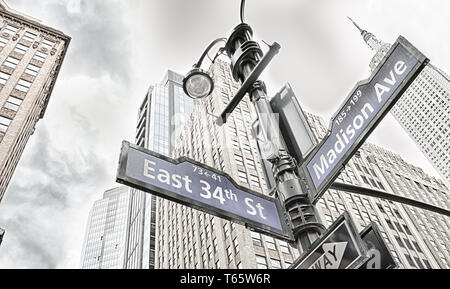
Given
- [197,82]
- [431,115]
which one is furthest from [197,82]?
[431,115]

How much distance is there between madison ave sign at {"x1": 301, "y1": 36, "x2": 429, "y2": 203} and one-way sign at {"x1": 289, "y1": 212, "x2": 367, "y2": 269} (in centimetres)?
85

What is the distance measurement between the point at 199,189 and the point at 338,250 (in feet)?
5.31

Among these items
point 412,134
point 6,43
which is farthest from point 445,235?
point 412,134

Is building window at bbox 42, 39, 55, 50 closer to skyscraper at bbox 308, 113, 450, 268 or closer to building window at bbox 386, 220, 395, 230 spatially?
skyscraper at bbox 308, 113, 450, 268

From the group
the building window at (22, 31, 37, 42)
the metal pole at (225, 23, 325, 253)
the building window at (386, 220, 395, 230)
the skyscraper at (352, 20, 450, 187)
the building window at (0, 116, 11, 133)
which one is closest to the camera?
the metal pole at (225, 23, 325, 253)

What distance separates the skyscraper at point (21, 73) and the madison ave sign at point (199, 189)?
34006 mm

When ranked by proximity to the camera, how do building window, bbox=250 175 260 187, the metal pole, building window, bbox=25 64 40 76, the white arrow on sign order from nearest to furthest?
the white arrow on sign, the metal pole, building window, bbox=25 64 40 76, building window, bbox=250 175 260 187

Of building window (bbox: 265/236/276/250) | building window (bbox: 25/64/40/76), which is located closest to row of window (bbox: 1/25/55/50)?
building window (bbox: 25/64/40/76)

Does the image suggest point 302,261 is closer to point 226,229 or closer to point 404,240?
point 226,229

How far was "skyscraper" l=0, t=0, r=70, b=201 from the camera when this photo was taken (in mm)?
36344

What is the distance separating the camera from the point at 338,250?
11.3 feet

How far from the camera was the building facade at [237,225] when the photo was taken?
40562 mm
